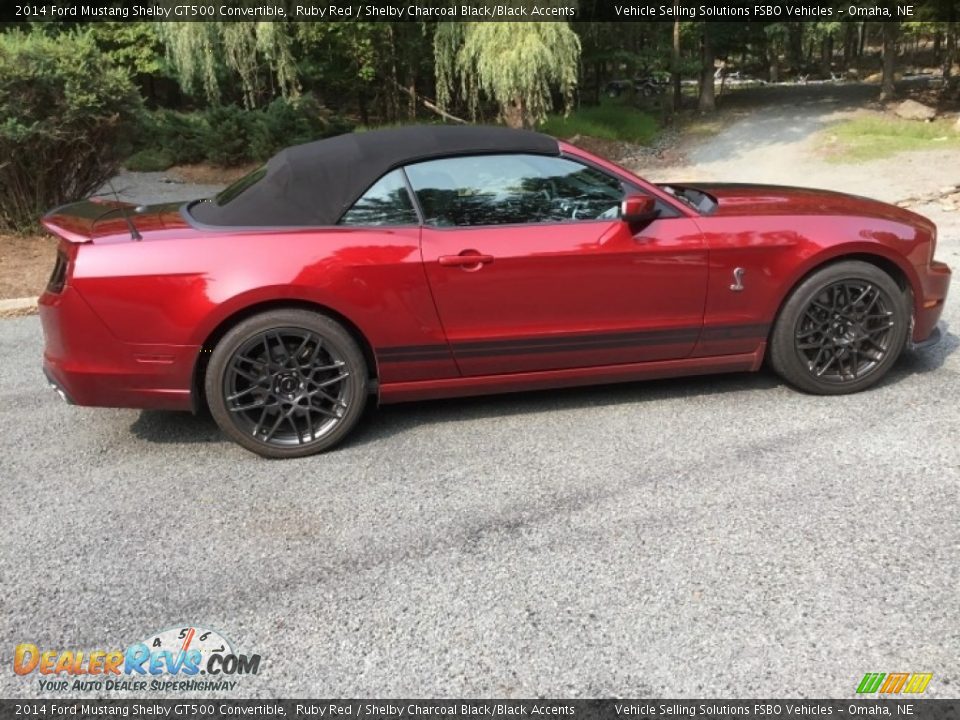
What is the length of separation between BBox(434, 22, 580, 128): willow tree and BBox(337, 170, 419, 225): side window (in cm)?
1150

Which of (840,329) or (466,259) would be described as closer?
(466,259)

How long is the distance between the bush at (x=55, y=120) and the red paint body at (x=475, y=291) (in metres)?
4.63

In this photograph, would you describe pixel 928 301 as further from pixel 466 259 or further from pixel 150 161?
pixel 150 161

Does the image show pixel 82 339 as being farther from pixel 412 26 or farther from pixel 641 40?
pixel 641 40

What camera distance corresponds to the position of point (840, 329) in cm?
411

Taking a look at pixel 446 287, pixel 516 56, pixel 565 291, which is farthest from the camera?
pixel 516 56

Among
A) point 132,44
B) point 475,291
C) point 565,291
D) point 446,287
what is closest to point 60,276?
point 446,287

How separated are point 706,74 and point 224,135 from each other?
16.3m

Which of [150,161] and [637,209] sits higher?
[637,209]

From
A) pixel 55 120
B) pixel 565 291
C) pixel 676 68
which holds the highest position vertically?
pixel 676 68

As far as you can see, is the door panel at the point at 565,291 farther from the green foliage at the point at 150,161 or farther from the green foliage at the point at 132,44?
the green foliage at the point at 132,44

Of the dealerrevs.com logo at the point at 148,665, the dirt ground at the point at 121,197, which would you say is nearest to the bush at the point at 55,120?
the dirt ground at the point at 121,197

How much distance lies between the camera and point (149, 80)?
24359mm

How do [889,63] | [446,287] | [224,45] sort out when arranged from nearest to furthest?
[446,287] → [224,45] → [889,63]
